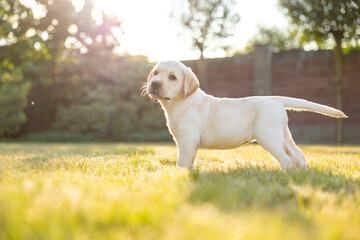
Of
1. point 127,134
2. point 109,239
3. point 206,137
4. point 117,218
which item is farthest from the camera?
point 127,134

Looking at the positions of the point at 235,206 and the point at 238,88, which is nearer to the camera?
the point at 235,206

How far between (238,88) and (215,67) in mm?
1653

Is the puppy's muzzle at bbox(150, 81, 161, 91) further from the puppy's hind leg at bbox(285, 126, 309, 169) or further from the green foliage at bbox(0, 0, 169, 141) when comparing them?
the green foliage at bbox(0, 0, 169, 141)

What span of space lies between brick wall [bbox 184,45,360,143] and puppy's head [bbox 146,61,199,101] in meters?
12.7

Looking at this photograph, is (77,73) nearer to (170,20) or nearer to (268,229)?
(170,20)

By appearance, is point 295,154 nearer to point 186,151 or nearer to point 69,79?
point 186,151

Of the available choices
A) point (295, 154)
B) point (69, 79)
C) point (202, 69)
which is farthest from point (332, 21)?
point (69, 79)

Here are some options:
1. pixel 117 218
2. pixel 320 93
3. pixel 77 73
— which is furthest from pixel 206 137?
pixel 77 73

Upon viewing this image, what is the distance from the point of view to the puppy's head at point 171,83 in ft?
13.5

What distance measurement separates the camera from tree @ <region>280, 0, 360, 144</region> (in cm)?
1307

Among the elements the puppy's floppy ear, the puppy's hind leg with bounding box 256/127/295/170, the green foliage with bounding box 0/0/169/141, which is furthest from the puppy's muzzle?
the green foliage with bounding box 0/0/169/141

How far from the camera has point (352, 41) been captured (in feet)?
47.1

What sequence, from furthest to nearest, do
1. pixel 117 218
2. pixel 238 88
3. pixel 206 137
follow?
pixel 238 88 < pixel 206 137 < pixel 117 218

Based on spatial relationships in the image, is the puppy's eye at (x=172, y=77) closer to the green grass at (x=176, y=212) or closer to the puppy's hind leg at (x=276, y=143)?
the puppy's hind leg at (x=276, y=143)
